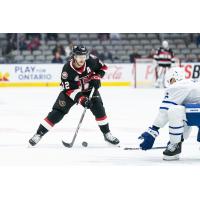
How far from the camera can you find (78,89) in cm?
597

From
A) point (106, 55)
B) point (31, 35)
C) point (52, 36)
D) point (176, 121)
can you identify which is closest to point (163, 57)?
point (106, 55)

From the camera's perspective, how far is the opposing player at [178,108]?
5035mm

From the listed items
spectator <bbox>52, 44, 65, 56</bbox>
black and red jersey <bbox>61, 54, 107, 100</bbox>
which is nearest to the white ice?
black and red jersey <bbox>61, 54, 107, 100</bbox>

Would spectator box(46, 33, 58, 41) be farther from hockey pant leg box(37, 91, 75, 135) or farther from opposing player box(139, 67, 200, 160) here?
opposing player box(139, 67, 200, 160)

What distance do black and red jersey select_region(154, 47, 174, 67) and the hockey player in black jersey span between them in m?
9.73

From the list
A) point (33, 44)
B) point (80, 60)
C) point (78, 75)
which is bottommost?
point (33, 44)

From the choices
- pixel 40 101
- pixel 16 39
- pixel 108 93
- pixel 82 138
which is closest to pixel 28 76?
pixel 16 39

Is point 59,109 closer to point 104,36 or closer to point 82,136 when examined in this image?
point 82,136

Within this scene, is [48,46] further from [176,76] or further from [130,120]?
[176,76]

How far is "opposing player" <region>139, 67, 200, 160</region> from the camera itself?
5.04 meters

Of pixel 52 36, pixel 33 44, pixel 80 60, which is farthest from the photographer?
pixel 52 36

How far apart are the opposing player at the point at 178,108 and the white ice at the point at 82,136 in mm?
170

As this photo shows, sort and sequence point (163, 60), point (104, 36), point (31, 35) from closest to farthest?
1. point (163, 60)
2. point (31, 35)
3. point (104, 36)

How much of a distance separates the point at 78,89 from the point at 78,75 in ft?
0.46
